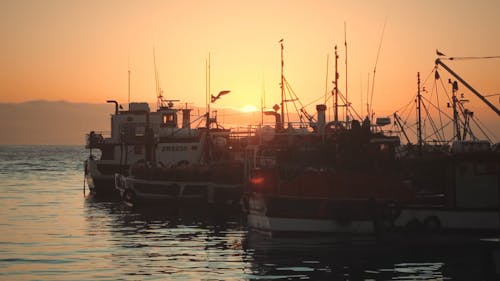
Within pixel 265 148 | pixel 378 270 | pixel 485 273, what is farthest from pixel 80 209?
pixel 485 273

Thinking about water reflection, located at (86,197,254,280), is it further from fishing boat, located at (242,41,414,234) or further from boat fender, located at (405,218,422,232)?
boat fender, located at (405,218,422,232)

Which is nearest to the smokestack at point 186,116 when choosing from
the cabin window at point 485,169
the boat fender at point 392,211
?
the boat fender at point 392,211

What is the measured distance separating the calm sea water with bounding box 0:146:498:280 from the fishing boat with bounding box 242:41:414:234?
0.88 m

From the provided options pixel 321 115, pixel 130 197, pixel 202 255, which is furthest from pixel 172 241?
pixel 130 197

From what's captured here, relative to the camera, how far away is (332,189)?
4300 cm

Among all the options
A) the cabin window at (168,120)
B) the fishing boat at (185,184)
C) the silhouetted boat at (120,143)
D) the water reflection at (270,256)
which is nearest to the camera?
the water reflection at (270,256)

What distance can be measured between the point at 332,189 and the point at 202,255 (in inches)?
267

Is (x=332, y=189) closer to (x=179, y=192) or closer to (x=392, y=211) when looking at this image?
(x=392, y=211)

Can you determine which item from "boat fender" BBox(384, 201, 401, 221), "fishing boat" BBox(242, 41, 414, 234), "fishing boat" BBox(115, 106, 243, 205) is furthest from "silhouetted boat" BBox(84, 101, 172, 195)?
"boat fender" BBox(384, 201, 401, 221)

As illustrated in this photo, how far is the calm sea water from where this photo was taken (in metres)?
35.9

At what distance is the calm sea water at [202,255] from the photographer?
118 feet

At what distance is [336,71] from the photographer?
5266 cm

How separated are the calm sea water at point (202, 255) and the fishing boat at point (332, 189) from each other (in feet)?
2.89

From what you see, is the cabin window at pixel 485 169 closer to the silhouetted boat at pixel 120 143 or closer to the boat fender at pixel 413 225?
the boat fender at pixel 413 225
